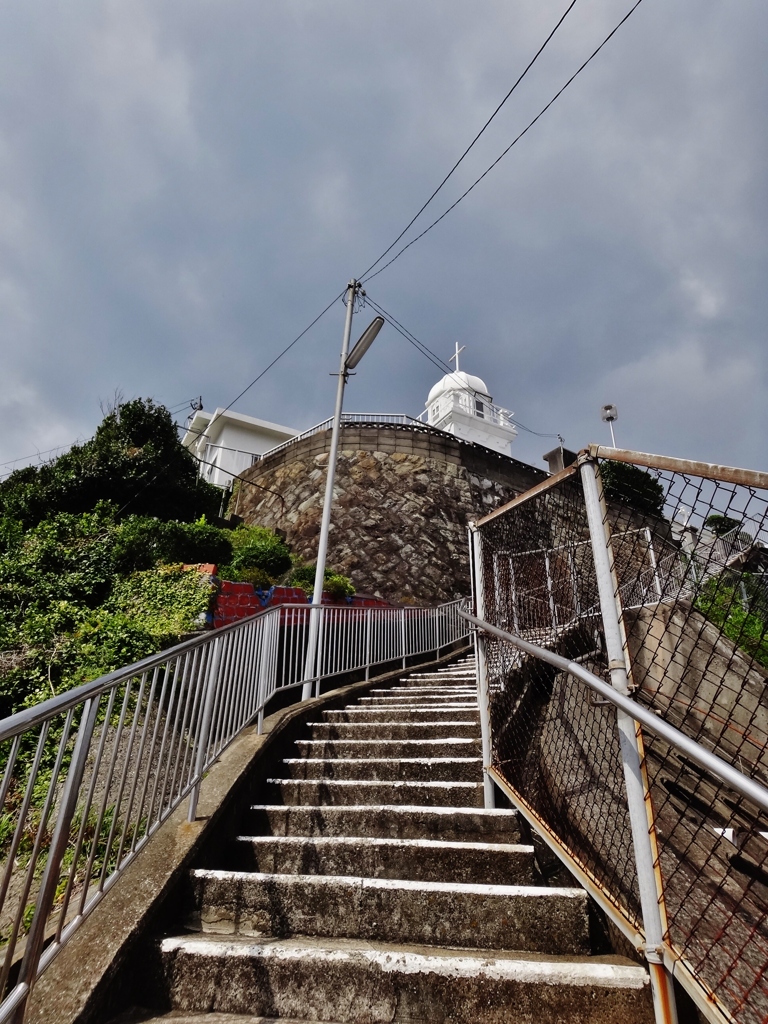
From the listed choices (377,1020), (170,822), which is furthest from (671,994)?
(170,822)

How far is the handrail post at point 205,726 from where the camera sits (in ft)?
9.22

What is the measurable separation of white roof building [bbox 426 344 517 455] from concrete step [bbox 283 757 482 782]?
2224 cm

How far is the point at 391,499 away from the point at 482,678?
1103 cm

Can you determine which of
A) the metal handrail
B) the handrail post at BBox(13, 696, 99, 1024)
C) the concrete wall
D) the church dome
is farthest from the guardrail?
the church dome

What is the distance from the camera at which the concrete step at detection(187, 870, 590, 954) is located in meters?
2.20

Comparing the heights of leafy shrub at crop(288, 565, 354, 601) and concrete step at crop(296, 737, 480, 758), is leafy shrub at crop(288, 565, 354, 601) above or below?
above

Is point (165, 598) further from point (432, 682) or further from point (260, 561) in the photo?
point (432, 682)

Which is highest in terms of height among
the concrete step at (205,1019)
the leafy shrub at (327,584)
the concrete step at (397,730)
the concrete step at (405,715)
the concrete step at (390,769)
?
the leafy shrub at (327,584)

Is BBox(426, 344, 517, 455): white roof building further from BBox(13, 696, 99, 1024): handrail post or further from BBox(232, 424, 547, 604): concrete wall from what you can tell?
BBox(13, 696, 99, 1024): handrail post

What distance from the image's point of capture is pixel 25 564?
7391 mm

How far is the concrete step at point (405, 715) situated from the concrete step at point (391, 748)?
583 millimetres

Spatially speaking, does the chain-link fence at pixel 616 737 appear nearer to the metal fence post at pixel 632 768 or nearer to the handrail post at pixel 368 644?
the metal fence post at pixel 632 768

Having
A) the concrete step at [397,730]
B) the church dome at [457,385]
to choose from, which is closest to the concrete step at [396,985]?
the concrete step at [397,730]

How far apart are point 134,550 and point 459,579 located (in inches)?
323
